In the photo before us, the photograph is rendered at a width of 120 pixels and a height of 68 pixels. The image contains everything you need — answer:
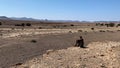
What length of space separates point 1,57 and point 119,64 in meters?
9.68

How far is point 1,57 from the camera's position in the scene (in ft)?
72.2

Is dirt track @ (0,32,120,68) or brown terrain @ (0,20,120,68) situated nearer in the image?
brown terrain @ (0,20,120,68)

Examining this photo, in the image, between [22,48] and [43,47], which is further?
[43,47]

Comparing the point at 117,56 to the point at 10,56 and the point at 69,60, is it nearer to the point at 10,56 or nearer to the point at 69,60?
the point at 69,60

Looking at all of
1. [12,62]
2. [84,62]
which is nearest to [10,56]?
[12,62]

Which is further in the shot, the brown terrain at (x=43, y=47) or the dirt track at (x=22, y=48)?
the dirt track at (x=22, y=48)

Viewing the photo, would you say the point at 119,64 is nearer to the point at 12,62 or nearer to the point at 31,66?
the point at 31,66

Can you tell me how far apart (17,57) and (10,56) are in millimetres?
770

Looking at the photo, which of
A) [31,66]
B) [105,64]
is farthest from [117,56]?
[31,66]

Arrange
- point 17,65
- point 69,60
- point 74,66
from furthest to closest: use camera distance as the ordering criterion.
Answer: point 69,60 < point 17,65 < point 74,66

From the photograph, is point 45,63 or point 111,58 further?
point 111,58

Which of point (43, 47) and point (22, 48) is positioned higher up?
point (22, 48)

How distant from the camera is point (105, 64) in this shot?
1772 cm

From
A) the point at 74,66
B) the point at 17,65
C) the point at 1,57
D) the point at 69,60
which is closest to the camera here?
the point at 74,66
